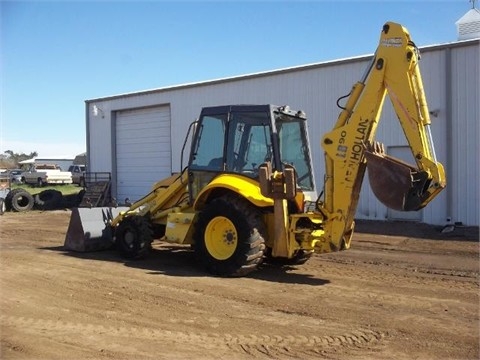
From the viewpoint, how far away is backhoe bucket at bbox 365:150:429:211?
6.94 metres

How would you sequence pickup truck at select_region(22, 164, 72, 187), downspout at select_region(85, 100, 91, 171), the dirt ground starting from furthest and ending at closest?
pickup truck at select_region(22, 164, 72, 187) < downspout at select_region(85, 100, 91, 171) < the dirt ground

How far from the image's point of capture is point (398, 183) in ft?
22.9

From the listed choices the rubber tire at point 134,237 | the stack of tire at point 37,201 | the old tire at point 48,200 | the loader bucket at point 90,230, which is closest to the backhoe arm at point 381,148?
the rubber tire at point 134,237

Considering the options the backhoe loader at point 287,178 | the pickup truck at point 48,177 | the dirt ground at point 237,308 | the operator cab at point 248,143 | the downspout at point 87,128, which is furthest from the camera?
the pickup truck at point 48,177

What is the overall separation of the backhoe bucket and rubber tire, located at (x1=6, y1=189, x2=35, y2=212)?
1769 cm

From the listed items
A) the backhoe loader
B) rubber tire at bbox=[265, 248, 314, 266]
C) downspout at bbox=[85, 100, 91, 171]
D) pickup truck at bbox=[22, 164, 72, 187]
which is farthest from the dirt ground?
pickup truck at bbox=[22, 164, 72, 187]

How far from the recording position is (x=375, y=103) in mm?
7449

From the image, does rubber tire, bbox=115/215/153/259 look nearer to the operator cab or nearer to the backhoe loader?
the backhoe loader

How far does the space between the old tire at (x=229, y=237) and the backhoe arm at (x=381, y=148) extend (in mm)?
1051

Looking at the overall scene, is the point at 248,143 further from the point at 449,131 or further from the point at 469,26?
the point at 469,26

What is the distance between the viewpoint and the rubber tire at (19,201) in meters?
21.2

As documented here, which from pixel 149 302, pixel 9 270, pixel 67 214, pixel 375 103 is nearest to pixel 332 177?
pixel 375 103

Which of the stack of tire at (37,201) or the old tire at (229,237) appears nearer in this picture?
the old tire at (229,237)

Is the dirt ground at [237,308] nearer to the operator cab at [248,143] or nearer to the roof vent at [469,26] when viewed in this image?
the operator cab at [248,143]
